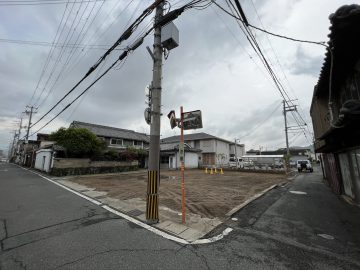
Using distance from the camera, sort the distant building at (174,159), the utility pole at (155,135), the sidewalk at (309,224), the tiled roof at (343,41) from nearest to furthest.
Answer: the tiled roof at (343,41), the sidewalk at (309,224), the utility pole at (155,135), the distant building at (174,159)

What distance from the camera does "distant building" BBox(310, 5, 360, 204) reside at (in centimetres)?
348

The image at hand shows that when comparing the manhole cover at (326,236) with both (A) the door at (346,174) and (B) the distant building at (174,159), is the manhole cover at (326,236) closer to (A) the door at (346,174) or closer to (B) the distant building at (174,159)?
(A) the door at (346,174)

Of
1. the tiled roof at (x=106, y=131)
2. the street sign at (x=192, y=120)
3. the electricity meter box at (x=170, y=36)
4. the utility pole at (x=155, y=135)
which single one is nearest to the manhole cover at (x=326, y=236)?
the street sign at (x=192, y=120)

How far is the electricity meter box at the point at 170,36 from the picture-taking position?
574 cm

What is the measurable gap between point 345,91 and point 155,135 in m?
7.38

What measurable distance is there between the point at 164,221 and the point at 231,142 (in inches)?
1748

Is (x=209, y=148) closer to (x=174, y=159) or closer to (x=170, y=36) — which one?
(x=174, y=159)

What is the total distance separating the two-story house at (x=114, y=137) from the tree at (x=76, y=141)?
5.74 meters

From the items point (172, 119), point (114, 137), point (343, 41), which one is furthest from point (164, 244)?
point (114, 137)

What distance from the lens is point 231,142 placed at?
156 feet

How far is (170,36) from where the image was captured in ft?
18.7

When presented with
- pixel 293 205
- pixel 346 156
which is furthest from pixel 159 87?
pixel 346 156

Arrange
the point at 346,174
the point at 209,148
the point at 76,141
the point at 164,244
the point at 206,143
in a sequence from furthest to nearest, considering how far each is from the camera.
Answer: the point at 206,143
the point at 209,148
the point at 76,141
the point at 346,174
the point at 164,244

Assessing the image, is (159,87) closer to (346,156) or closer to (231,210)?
(231,210)
